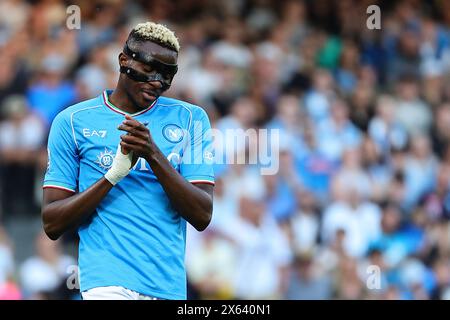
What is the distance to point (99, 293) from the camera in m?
4.33

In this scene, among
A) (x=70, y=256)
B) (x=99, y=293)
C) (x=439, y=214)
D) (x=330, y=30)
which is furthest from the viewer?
(x=330, y=30)

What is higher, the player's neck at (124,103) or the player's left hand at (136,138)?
the player's neck at (124,103)

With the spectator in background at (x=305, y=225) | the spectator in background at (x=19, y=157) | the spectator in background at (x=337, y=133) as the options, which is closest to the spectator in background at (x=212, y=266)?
the spectator in background at (x=305, y=225)

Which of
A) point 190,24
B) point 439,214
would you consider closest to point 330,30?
point 190,24

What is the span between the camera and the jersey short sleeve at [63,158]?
4.43 m

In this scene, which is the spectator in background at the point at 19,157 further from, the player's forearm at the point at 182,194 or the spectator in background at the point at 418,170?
the player's forearm at the point at 182,194

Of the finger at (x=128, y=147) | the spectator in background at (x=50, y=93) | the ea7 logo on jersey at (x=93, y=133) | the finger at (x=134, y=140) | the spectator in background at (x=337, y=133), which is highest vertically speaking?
the spectator in background at (x=50, y=93)

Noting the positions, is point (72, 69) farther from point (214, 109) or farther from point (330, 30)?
point (330, 30)

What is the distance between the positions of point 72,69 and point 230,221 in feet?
8.30

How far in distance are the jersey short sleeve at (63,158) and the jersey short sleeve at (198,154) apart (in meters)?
0.50

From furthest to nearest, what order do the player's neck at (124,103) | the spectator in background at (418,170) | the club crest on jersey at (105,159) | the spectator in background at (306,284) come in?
the spectator in background at (418,170), the spectator in background at (306,284), the player's neck at (124,103), the club crest on jersey at (105,159)

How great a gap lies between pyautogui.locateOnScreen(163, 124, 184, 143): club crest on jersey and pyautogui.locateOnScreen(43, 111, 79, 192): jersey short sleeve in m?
0.42

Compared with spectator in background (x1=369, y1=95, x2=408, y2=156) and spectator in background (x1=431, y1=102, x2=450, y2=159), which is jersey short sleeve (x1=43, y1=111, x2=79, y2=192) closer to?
spectator in background (x1=369, y1=95, x2=408, y2=156)

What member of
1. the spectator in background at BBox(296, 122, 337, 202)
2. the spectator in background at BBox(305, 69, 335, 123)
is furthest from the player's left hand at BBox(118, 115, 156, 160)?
the spectator in background at BBox(305, 69, 335, 123)
